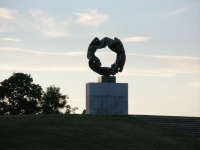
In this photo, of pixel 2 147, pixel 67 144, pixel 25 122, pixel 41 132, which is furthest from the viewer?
pixel 25 122

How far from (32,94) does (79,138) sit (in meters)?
39.5

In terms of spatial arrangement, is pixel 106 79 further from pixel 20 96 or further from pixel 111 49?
pixel 20 96

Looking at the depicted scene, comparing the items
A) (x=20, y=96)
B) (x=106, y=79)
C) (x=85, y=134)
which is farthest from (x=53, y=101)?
(x=85, y=134)

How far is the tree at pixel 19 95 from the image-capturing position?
67938 mm

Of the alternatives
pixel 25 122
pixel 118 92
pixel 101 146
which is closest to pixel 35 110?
pixel 118 92

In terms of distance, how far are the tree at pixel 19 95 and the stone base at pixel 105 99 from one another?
27.4m

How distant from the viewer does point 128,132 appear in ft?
109

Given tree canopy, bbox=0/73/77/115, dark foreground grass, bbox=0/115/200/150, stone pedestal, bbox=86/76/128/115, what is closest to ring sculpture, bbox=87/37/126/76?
stone pedestal, bbox=86/76/128/115

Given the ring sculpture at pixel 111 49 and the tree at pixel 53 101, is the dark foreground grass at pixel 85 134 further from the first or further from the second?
the tree at pixel 53 101

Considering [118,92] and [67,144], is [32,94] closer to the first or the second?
[118,92]

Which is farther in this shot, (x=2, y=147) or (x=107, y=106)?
(x=107, y=106)

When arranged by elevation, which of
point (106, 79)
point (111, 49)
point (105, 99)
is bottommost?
point (105, 99)

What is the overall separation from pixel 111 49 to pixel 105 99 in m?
3.72

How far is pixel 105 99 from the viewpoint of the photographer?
4147cm
